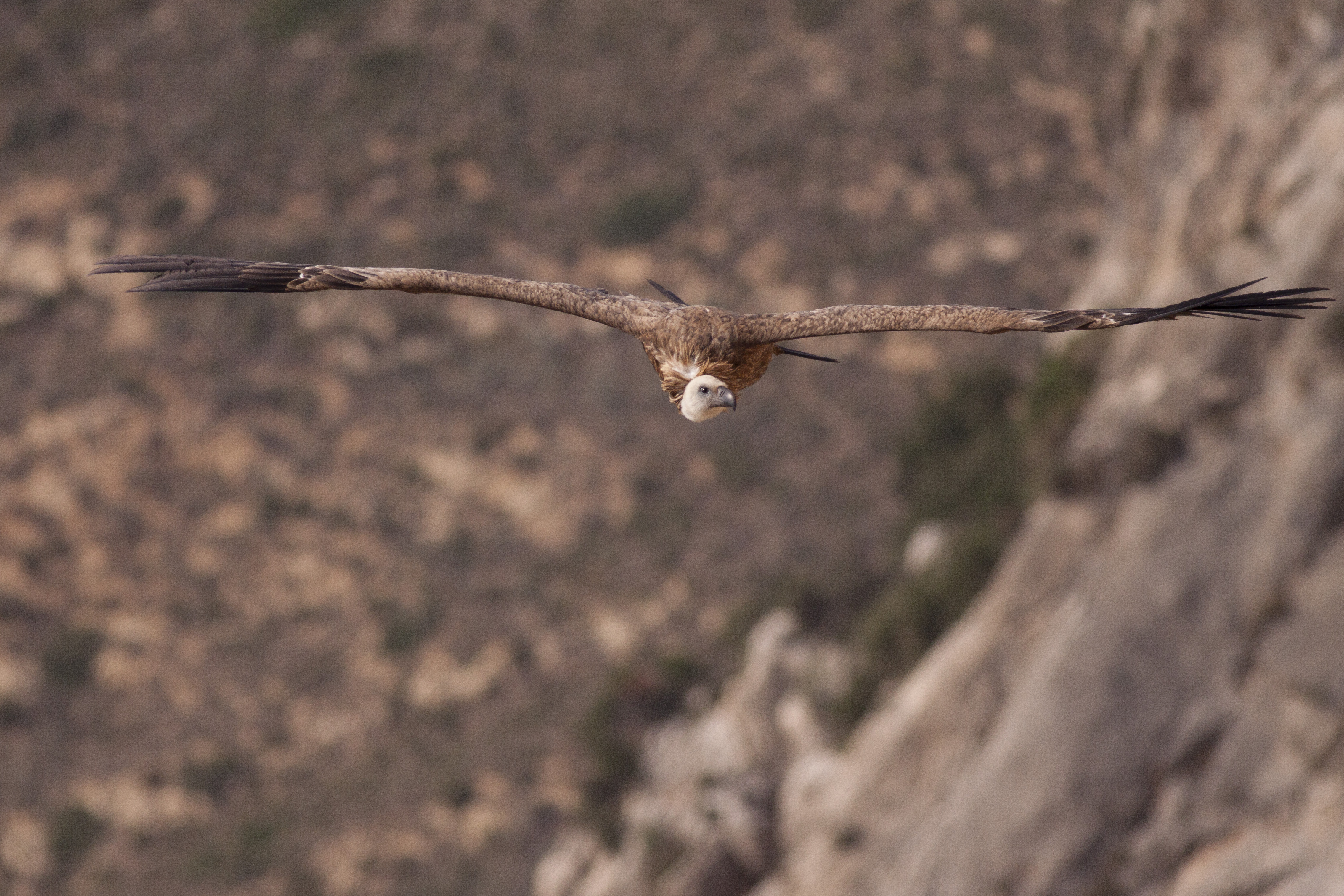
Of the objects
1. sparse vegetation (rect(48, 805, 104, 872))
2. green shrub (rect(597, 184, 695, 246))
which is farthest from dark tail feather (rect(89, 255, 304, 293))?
green shrub (rect(597, 184, 695, 246))

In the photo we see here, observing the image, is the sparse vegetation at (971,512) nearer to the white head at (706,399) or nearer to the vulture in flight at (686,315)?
the vulture in flight at (686,315)

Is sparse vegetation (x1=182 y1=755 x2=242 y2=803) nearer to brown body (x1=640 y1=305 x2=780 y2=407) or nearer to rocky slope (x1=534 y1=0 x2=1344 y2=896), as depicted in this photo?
rocky slope (x1=534 y1=0 x2=1344 y2=896)

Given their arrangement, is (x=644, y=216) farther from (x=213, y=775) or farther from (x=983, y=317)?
(x=983, y=317)

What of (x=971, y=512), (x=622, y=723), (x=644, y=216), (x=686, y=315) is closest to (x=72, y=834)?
(x=622, y=723)

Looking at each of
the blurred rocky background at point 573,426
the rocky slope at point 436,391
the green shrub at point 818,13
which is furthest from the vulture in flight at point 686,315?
the green shrub at point 818,13

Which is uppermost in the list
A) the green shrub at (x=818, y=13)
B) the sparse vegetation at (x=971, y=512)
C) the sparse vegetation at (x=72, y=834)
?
the green shrub at (x=818, y=13)

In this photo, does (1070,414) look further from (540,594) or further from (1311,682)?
(540,594)

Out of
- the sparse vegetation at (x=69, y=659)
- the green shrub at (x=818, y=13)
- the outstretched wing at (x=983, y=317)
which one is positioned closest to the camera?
the outstretched wing at (x=983, y=317)
